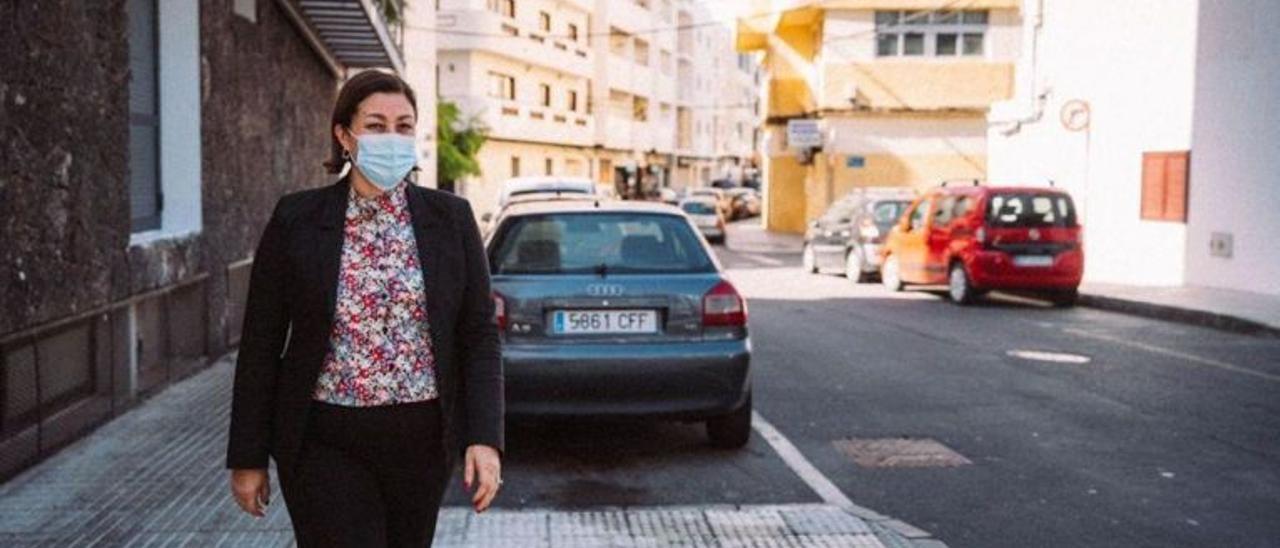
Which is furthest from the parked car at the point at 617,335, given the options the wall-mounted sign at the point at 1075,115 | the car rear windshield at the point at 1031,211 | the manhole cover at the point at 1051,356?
the wall-mounted sign at the point at 1075,115

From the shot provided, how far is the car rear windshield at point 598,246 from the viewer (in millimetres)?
7133

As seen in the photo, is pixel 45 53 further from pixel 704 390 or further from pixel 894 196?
pixel 894 196

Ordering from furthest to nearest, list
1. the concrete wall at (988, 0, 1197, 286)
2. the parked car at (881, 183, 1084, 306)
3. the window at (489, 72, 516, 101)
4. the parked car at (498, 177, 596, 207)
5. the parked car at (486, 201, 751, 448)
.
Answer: the window at (489, 72, 516, 101), the parked car at (498, 177, 596, 207), the concrete wall at (988, 0, 1197, 286), the parked car at (881, 183, 1084, 306), the parked car at (486, 201, 751, 448)

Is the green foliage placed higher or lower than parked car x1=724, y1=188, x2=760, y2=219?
higher

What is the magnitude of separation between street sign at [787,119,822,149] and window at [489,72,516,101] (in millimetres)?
17445

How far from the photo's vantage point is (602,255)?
7211mm

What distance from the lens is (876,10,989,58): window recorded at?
37.0 metres

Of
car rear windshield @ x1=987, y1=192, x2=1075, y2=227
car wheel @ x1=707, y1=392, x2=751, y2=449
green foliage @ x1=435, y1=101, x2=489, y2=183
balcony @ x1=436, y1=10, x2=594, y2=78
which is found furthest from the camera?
balcony @ x1=436, y1=10, x2=594, y2=78

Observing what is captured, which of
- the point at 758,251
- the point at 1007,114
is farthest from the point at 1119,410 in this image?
the point at 758,251

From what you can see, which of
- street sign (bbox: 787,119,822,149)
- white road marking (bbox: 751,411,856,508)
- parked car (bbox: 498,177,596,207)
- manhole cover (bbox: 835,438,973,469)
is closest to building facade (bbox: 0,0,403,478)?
white road marking (bbox: 751,411,856,508)

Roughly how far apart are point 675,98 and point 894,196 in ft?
187

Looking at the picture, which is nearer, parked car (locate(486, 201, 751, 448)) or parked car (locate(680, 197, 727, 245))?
parked car (locate(486, 201, 751, 448))

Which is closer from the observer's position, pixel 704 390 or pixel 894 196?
pixel 704 390

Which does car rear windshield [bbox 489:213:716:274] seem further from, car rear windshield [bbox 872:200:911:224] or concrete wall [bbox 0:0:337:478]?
car rear windshield [bbox 872:200:911:224]
